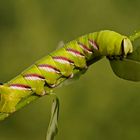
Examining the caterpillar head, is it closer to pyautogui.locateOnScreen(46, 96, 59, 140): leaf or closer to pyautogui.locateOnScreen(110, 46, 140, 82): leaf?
pyautogui.locateOnScreen(110, 46, 140, 82): leaf

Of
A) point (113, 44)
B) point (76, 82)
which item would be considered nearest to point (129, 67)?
point (113, 44)

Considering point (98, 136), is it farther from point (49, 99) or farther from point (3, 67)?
point (3, 67)

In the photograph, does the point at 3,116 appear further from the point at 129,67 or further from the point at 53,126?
the point at 129,67

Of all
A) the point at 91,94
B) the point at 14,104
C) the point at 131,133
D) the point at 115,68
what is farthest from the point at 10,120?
the point at 115,68

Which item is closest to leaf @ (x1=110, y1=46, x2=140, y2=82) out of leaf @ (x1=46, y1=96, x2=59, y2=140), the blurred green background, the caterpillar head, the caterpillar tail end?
the caterpillar head

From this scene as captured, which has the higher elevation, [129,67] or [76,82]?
[129,67]

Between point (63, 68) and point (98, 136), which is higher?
point (63, 68)
